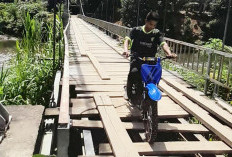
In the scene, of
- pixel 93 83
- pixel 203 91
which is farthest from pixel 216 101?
pixel 93 83

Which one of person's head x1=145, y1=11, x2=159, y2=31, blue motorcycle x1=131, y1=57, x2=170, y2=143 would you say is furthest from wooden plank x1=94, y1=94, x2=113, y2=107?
person's head x1=145, y1=11, x2=159, y2=31

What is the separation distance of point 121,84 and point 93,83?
0.64 meters

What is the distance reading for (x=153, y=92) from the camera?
163 inches

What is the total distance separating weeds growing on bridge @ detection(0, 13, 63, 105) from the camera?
6.41 meters

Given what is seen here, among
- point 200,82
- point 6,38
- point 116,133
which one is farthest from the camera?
point 6,38

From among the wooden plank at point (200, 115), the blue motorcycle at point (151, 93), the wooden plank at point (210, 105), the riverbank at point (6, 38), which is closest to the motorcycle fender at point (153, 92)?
the blue motorcycle at point (151, 93)

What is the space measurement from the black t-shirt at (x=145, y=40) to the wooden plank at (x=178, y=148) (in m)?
1.44

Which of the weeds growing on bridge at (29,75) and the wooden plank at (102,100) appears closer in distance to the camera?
the wooden plank at (102,100)

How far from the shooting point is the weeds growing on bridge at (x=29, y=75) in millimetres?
6407

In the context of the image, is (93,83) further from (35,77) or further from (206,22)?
(206,22)

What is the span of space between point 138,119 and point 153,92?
1.13 metres

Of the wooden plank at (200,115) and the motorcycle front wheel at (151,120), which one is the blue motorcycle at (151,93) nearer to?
the motorcycle front wheel at (151,120)

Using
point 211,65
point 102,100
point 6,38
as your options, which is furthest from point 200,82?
point 6,38

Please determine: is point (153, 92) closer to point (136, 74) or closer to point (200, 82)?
point (136, 74)
